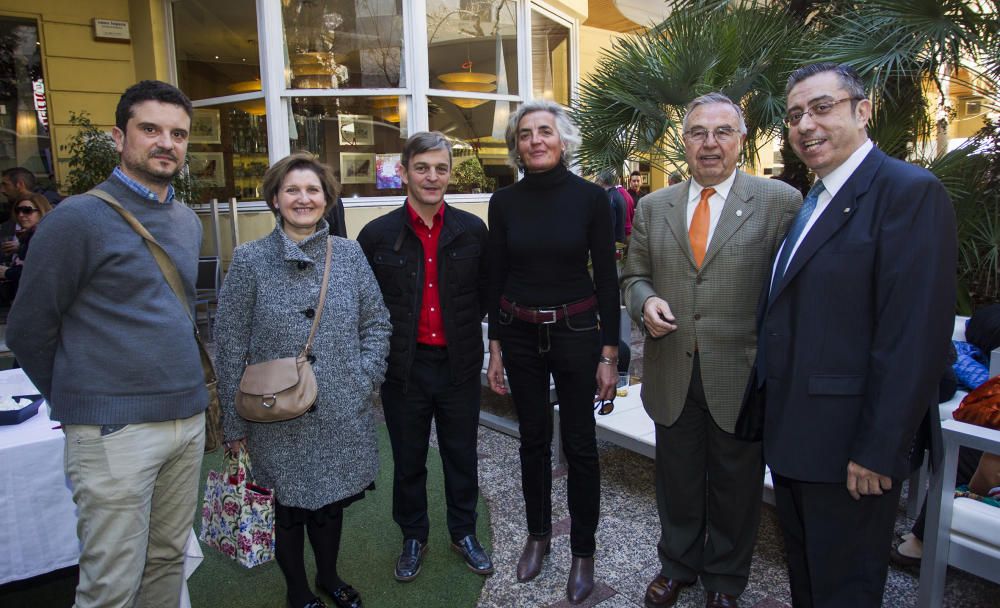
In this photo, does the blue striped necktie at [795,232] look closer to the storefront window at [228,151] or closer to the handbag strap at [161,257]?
the handbag strap at [161,257]

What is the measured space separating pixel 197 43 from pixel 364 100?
2.53 m

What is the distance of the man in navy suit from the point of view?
1646 mm

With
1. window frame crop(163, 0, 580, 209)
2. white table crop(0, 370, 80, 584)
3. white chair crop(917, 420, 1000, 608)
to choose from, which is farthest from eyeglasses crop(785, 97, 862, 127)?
window frame crop(163, 0, 580, 209)

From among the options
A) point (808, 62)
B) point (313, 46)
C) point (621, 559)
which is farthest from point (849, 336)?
point (313, 46)

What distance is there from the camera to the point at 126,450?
6.20 feet

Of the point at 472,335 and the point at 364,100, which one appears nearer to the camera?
the point at 472,335

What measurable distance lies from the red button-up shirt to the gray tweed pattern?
288 millimetres

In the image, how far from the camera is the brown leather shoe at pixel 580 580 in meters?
2.66

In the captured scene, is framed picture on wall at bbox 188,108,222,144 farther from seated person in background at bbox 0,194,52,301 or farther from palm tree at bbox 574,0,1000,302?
palm tree at bbox 574,0,1000,302

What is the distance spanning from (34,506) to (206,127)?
22.9ft

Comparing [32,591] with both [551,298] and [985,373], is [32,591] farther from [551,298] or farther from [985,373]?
[985,373]

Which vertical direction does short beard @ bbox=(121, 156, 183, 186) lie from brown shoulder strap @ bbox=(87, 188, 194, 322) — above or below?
above

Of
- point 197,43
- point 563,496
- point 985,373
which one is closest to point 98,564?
point 563,496

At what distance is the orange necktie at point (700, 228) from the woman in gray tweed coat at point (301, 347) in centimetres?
122
